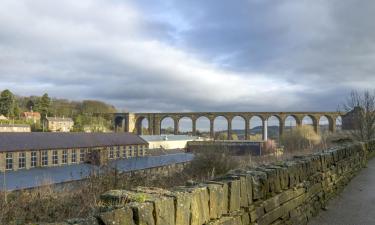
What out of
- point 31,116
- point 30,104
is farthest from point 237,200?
point 30,104

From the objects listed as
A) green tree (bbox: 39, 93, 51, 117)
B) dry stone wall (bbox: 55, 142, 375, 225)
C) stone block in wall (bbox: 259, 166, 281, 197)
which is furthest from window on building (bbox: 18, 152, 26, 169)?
green tree (bbox: 39, 93, 51, 117)

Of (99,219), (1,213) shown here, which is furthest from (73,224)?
(1,213)

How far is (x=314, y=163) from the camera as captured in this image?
9.13 m

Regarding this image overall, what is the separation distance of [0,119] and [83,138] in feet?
197

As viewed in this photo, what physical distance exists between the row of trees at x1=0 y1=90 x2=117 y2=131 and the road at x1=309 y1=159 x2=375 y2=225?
301ft

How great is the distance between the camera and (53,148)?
4684 cm

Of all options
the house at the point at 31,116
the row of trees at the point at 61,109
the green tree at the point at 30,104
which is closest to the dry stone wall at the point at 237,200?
the row of trees at the point at 61,109

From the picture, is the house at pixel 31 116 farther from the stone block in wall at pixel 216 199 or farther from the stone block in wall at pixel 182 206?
the stone block in wall at pixel 182 206

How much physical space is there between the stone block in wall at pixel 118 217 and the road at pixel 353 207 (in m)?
5.53

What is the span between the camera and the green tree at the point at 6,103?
113m

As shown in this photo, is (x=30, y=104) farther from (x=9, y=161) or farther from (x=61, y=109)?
(x=9, y=161)

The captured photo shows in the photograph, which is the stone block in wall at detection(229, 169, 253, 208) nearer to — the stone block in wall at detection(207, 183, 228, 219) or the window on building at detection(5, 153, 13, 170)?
the stone block in wall at detection(207, 183, 228, 219)

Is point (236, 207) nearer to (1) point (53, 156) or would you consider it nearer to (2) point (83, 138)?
(1) point (53, 156)

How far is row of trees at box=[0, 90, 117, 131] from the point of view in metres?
113
